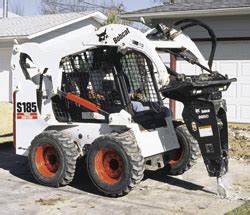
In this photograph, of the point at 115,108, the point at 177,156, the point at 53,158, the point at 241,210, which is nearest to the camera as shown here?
the point at 241,210

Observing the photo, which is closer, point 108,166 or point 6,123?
point 108,166

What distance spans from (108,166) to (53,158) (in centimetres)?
118

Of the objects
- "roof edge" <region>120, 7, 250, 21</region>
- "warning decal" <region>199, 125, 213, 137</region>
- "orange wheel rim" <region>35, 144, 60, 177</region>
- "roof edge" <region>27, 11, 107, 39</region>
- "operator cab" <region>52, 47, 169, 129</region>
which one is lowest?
"orange wheel rim" <region>35, 144, 60, 177</region>

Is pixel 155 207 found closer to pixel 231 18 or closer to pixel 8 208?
pixel 8 208

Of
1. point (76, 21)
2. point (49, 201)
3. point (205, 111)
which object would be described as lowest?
point (49, 201)

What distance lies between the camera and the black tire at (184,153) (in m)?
8.73

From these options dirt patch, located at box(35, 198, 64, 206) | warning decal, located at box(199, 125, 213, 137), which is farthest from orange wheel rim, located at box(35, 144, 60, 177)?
warning decal, located at box(199, 125, 213, 137)

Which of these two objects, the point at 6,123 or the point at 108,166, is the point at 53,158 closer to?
the point at 108,166

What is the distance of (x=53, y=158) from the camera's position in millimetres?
8523

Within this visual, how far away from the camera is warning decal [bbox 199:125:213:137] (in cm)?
733

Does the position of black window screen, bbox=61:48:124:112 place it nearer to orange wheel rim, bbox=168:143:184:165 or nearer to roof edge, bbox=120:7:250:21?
orange wheel rim, bbox=168:143:184:165

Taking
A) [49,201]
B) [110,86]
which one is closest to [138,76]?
[110,86]

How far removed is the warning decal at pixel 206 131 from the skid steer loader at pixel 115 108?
0.01m

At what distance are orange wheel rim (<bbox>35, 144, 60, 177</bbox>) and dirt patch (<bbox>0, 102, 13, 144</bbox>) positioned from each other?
4563 mm
